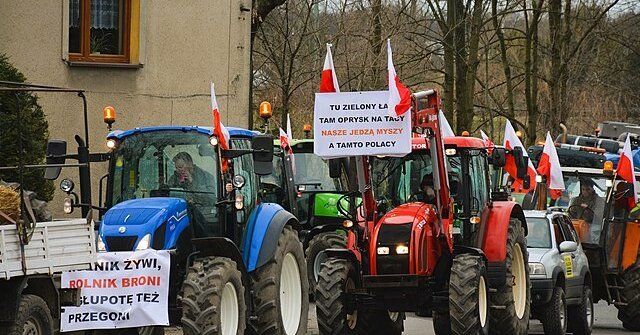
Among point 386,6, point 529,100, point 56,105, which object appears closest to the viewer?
point 56,105

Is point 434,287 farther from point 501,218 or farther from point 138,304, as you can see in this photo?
point 138,304

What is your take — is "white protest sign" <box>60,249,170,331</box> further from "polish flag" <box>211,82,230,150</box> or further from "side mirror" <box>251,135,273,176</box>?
"side mirror" <box>251,135,273,176</box>

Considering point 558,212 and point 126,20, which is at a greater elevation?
point 126,20

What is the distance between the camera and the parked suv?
54.7ft

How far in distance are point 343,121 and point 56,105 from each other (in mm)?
8139

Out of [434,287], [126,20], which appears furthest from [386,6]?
[434,287]

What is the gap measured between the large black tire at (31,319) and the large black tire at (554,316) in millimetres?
8083

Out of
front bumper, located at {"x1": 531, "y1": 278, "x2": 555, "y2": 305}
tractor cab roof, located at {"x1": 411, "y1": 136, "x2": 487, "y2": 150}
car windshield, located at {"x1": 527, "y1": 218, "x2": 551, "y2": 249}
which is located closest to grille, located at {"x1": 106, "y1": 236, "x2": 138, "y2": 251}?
tractor cab roof, located at {"x1": 411, "y1": 136, "x2": 487, "y2": 150}

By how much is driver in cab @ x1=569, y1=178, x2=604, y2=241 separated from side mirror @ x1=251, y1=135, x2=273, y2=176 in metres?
8.58

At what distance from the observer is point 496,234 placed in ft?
49.7

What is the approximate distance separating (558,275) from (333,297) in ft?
14.1

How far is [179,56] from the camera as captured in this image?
828 inches

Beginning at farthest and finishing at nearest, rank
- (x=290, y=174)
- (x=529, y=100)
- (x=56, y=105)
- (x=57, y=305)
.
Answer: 1. (x=529, y=100)
2. (x=56, y=105)
3. (x=290, y=174)
4. (x=57, y=305)

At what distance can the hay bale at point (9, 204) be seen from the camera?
993cm
